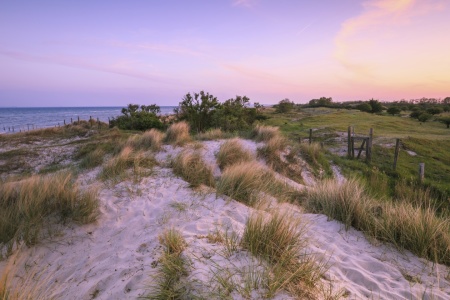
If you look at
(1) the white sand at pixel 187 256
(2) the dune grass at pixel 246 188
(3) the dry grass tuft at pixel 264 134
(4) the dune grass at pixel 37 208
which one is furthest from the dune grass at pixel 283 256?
(3) the dry grass tuft at pixel 264 134

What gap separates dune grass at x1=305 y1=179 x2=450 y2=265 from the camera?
11.3 feet

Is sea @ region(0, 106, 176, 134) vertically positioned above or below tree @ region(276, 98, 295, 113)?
below

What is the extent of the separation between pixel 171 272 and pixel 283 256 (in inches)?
45.6

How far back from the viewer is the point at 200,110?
55.4 ft

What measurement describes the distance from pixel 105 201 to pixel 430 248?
5.27 m

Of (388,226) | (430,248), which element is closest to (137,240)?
(388,226)

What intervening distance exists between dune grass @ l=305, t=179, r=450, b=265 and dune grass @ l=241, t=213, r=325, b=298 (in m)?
1.62

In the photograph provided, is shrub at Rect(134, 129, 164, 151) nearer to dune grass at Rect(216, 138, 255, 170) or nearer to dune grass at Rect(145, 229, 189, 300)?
dune grass at Rect(216, 138, 255, 170)

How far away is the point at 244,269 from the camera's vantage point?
2461mm

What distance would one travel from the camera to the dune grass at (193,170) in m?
6.00

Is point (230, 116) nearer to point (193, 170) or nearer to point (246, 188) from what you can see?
point (193, 170)

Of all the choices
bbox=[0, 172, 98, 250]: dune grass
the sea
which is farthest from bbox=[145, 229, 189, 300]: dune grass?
the sea

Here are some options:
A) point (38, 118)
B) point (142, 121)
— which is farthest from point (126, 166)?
point (38, 118)

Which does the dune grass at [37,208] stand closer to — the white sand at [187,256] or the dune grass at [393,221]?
the white sand at [187,256]
